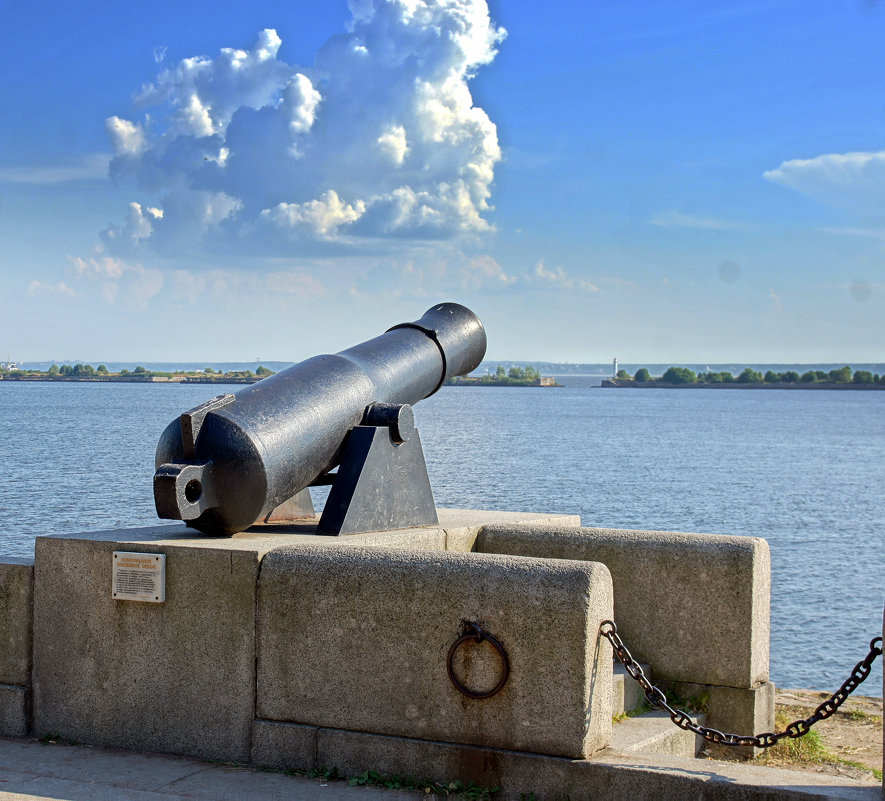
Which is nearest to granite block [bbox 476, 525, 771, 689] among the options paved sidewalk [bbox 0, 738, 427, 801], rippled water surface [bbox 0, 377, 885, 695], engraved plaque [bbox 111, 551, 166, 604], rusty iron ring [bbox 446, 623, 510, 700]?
rippled water surface [bbox 0, 377, 885, 695]

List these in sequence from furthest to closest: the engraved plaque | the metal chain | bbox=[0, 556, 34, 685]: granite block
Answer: bbox=[0, 556, 34, 685]: granite block → the engraved plaque → the metal chain

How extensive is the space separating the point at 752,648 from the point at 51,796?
3474 millimetres

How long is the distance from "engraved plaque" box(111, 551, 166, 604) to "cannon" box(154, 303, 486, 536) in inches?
9.6

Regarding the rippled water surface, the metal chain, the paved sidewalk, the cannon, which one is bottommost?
the rippled water surface

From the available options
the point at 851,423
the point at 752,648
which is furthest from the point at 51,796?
the point at 851,423

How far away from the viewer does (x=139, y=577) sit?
5117mm

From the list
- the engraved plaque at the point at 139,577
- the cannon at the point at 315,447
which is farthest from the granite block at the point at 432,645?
the cannon at the point at 315,447

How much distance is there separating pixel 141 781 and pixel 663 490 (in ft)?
108

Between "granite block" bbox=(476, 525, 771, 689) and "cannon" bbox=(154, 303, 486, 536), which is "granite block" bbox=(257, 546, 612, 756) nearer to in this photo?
"cannon" bbox=(154, 303, 486, 536)

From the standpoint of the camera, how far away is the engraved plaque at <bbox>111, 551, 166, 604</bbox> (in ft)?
16.7

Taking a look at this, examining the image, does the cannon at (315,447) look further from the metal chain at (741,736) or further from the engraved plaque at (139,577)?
the metal chain at (741,736)

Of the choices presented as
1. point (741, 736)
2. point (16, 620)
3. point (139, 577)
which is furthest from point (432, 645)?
point (16, 620)

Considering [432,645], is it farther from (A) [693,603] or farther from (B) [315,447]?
(A) [693,603]

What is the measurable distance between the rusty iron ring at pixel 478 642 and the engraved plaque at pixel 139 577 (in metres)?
1.40
